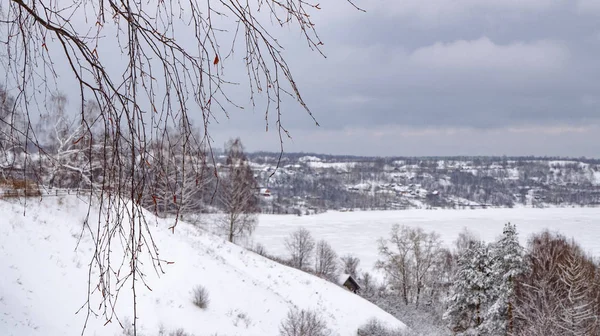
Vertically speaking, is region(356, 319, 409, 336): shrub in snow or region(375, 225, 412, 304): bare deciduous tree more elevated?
region(356, 319, 409, 336): shrub in snow

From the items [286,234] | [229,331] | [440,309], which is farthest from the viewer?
[286,234]

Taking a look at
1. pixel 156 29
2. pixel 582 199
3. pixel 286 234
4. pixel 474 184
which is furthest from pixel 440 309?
pixel 474 184

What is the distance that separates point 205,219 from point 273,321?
13817 mm

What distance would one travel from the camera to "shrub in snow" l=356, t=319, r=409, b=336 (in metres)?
13.0

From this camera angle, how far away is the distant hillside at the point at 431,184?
329 feet

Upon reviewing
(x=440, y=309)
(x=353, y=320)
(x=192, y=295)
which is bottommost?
(x=440, y=309)

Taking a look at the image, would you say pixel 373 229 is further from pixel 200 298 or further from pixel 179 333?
pixel 179 333

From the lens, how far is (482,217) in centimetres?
7094

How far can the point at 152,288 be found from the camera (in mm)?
9758

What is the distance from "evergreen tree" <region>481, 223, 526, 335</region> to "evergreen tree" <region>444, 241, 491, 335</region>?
4.39 ft

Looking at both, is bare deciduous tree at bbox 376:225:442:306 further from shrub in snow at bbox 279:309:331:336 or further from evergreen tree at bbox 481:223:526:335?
shrub in snow at bbox 279:309:331:336

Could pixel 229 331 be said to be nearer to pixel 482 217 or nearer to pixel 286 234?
pixel 286 234

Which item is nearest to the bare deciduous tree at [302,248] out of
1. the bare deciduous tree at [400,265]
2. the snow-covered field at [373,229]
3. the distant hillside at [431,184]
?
the snow-covered field at [373,229]

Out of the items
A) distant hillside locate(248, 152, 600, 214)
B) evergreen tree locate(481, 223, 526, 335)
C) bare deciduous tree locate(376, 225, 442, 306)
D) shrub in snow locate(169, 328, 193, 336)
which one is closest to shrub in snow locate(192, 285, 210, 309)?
shrub in snow locate(169, 328, 193, 336)
